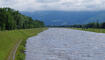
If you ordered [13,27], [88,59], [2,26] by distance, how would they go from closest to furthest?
[88,59] → [2,26] → [13,27]

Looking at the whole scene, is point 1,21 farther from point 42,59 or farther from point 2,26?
point 42,59

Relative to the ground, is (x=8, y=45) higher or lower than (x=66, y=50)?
higher

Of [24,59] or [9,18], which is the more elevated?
[9,18]

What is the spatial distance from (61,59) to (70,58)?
1532mm

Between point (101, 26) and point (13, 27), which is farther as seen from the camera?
point (101, 26)

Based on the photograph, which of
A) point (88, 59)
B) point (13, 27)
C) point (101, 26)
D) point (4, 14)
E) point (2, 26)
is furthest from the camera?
point (101, 26)

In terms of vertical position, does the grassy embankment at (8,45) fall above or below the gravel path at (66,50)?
above

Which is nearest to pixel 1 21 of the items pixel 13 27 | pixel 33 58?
pixel 13 27

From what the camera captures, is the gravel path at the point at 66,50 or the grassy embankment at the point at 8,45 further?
the gravel path at the point at 66,50

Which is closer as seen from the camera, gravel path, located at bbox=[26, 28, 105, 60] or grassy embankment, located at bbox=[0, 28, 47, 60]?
grassy embankment, located at bbox=[0, 28, 47, 60]

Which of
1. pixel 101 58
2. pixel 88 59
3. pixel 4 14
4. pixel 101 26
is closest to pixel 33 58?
pixel 88 59

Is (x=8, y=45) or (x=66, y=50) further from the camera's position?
(x=8, y=45)

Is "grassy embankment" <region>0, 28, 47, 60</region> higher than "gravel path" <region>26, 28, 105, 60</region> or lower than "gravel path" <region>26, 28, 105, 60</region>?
higher

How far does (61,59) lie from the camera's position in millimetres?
31266
